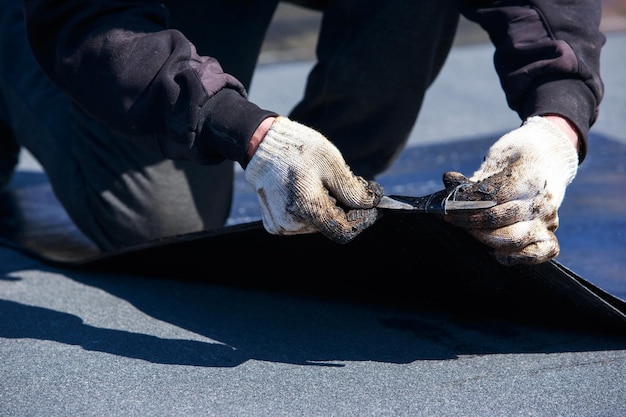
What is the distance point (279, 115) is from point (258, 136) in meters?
0.12

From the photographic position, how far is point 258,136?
4.86 feet

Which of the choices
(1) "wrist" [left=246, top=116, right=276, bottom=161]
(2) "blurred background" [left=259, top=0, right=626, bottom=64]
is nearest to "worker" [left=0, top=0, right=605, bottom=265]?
(1) "wrist" [left=246, top=116, right=276, bottom=161]

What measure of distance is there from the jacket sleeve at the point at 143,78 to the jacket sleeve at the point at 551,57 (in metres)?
0.51

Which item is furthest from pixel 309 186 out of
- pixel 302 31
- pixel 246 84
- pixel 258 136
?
pixel 302 31

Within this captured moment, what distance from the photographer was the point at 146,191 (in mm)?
2160

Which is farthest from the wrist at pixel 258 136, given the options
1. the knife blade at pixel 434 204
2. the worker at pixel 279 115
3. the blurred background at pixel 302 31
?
the blurred background at pixel 302 31

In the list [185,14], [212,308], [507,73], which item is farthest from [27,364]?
[507,73]

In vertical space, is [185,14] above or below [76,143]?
above

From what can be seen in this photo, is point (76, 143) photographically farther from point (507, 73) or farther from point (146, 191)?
point (507, 73)

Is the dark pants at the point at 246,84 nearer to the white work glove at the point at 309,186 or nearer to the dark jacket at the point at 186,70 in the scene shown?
the dark jacket at the point at 186,70

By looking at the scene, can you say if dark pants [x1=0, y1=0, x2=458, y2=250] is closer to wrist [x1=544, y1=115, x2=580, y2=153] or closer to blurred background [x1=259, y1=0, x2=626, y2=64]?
wrist [x1=544, y1=115, x2=580, y2=153]

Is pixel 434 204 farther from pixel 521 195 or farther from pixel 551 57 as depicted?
pixel 551 57

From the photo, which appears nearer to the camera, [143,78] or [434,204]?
[434,204]

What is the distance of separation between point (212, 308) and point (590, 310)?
772mm
